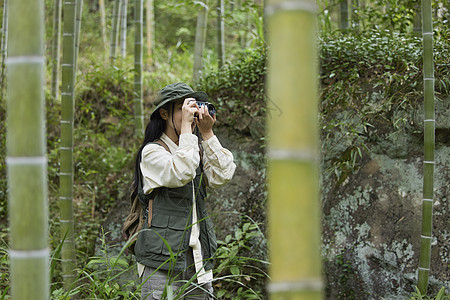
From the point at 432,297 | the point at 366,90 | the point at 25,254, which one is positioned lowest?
the point at 432,297

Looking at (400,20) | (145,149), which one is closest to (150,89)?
(400,20)

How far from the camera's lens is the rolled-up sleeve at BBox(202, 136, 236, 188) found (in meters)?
2.27

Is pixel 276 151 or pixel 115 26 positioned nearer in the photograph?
pixel 276 151

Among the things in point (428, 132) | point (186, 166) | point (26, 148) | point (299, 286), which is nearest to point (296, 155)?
point (299, 286)

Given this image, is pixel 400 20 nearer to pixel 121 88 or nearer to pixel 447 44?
pixel 447 44

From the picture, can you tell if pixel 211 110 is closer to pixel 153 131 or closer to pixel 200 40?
pixel 153 131

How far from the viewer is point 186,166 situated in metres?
2.07

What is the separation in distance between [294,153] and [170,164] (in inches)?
52.6

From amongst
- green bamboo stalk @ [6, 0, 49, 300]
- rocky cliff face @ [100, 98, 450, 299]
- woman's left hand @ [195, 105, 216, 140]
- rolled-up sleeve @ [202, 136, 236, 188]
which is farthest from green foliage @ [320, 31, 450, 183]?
green bamboo stalk @ [6, 0, 49, 300]

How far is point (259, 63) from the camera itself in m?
4.09

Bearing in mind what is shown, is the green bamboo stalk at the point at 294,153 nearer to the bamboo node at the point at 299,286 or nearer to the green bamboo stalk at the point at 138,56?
the bamboo node at the point at 299,286

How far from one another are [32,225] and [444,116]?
2851mm

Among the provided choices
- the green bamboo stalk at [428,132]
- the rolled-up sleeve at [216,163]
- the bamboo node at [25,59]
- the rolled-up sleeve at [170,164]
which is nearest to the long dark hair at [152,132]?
the rolled-up sleeve at [170,164]

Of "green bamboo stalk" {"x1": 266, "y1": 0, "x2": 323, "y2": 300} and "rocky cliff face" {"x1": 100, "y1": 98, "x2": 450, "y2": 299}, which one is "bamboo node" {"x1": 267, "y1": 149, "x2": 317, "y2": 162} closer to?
"green bamboo stalk" {"x1": 266, "y1": 0, "x2": 323, "y2": 300}
